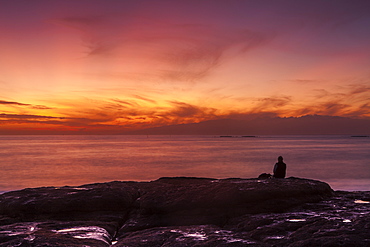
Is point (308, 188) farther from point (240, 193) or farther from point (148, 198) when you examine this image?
point (148, 198)

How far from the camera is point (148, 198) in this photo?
11945 millimetres

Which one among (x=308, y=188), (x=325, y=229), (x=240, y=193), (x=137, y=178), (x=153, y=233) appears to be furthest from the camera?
(x=137, y=178)

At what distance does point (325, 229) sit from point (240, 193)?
404 cm

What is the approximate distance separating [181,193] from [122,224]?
277 cm

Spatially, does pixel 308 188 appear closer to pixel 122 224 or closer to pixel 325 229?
pixel 325 229

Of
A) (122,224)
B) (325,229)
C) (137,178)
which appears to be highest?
(325,229)

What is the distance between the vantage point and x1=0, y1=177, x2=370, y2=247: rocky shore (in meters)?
7.89

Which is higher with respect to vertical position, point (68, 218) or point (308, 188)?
point (308, 188)

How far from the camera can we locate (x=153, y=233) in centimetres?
885

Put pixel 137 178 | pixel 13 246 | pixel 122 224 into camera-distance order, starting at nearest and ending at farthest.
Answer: pixel 13 246, pixel 122 224, pixel 137 178

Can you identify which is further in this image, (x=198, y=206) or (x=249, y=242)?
(x=198, y=206)

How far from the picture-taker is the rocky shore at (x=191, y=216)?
7.89 metres

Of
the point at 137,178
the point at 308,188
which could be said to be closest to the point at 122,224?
the point at 308,188

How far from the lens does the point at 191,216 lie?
10.9 meters
